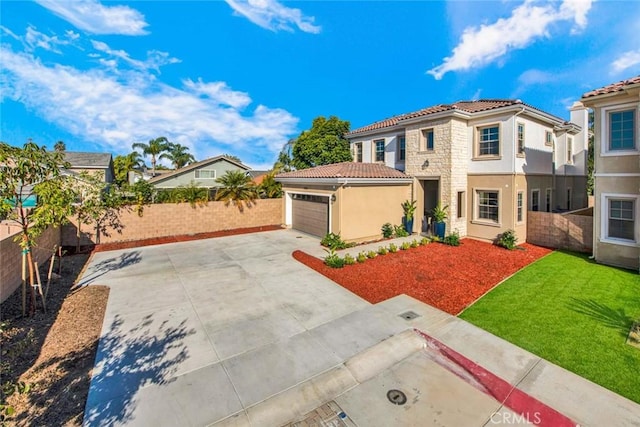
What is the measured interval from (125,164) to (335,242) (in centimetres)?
4035

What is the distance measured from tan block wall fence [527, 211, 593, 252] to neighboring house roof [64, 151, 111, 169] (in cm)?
3399

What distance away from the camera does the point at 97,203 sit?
13.4 m

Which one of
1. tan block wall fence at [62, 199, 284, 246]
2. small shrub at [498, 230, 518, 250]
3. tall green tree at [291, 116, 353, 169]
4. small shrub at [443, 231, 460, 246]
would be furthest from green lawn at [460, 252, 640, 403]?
tall green tree at [291, 116, 353, 169]

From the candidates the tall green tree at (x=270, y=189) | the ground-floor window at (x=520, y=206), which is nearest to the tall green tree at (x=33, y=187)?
the tall green tree at (x=270, y=189)

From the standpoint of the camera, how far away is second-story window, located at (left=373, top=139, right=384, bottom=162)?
18.7 m

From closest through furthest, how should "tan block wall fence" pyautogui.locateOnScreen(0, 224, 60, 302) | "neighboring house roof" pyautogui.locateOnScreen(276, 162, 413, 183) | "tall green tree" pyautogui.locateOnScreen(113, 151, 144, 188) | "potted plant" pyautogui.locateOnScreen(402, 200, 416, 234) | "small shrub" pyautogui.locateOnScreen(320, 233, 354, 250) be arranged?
"tan block wall fence" pyautogui.locateOnScreen(0, 224, 60, 302) < "small shrub" pyautogui.locateOnScreen(320, 233, 354, 250) < "neighboring house roof" pyautogui.locateOnScreen(276, 162, 413, 183) < "potted plant" pyautogui.locateOnScreen(402, 200, 416, 234) < "tall green tree" pyautogui.locateOnScreen(113, 151, 144, 188)

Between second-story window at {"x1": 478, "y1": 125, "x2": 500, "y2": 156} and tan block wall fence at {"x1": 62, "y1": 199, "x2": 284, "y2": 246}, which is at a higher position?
second-story window at {"x1": 478, "y1": 125, "x2": 500, "y2": 156}

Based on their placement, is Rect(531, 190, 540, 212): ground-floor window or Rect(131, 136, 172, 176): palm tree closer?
Rect(531, 190, 540, 212): ground-floor window

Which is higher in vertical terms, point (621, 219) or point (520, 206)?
point (520, 206)

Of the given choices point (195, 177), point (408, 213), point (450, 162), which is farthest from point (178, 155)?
point (450, 162)

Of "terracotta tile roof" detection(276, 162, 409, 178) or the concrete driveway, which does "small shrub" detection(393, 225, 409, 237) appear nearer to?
"terracotta tile roof" detection(276, 162, 409, 178)

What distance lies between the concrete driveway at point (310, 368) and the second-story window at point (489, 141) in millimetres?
10184

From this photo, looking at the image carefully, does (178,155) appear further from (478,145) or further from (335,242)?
A: (478,145)

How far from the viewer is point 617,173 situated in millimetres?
10375
